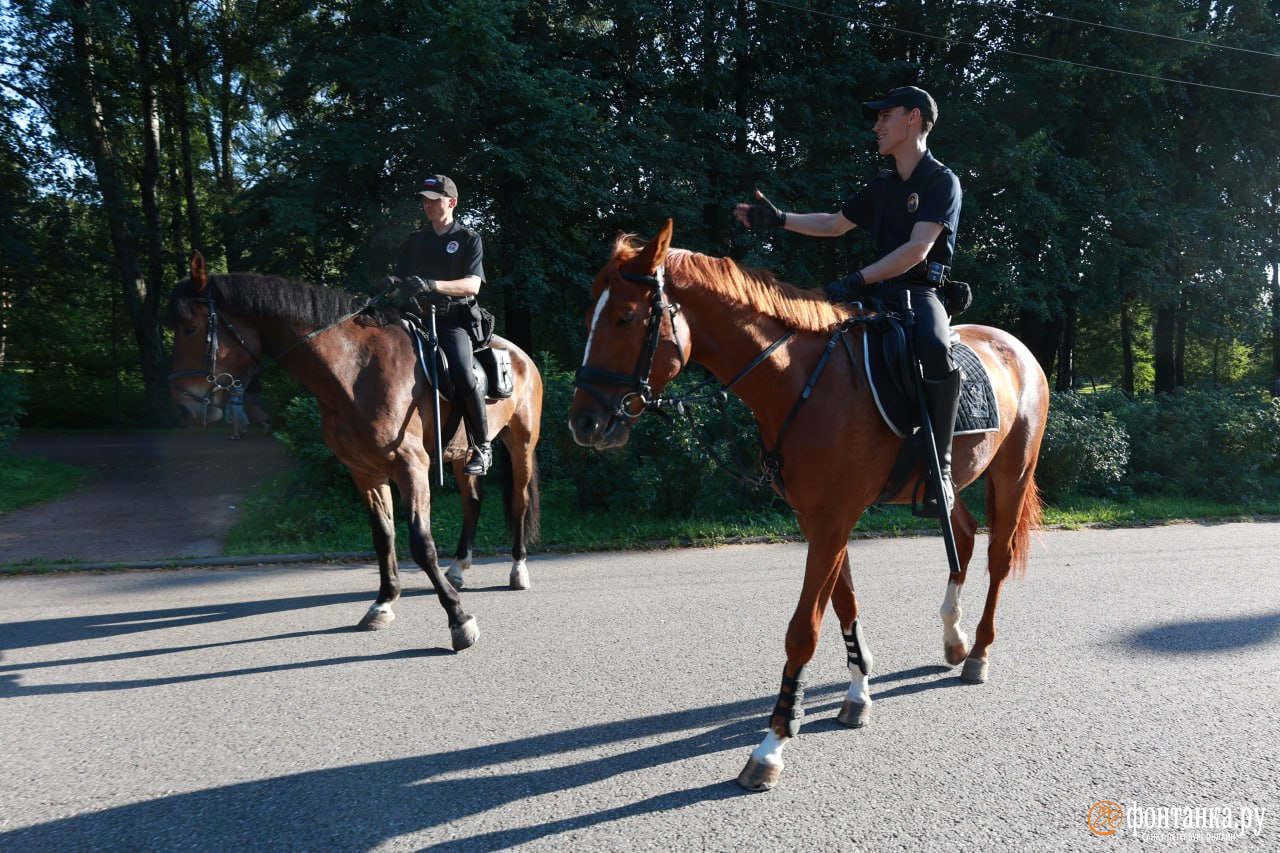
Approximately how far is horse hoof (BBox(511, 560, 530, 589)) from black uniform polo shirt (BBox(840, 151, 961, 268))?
375 cm

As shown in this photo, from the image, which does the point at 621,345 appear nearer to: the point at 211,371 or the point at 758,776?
the point at 758,776

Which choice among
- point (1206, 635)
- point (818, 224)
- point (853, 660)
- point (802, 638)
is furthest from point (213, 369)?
point (1206, 635)

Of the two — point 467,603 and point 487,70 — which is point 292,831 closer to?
point 467,603

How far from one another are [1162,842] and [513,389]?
4.90 metres

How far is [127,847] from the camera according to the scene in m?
2.64

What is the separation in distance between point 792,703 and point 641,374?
1.52 meters

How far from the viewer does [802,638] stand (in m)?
3.20

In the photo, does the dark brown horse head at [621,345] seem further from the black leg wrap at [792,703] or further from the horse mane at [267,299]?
the horse mane at [267,299]

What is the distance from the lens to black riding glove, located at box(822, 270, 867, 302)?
140 inches

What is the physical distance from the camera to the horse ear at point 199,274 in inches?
173

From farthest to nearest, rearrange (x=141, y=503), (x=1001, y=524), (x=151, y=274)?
(x=151, y=274) → (x=141, y=503) → (x=1001, y=524)

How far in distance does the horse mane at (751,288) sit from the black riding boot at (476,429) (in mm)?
2646

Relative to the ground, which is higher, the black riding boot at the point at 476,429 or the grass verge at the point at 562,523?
the black riding boot at the point at 476,429

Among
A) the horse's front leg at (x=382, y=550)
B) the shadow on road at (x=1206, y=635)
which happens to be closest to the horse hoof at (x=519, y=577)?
the horse's front leg at (x=382, y=550)
